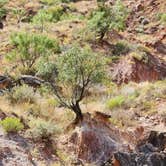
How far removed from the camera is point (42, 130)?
1392cm

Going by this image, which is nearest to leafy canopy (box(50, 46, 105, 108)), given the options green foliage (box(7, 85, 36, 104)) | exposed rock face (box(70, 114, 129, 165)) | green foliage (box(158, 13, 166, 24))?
exposed rock face (box(70, 114, 129, 165))

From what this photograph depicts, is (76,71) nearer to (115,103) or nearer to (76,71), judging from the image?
(76,71)

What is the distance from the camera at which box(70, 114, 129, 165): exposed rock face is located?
1395 centimetres

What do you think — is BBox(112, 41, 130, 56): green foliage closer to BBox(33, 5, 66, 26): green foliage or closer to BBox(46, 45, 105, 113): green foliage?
BBox(33, 5, 66, 26): green foliage

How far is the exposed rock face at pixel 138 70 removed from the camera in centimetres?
2453

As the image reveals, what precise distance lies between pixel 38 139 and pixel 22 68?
9352 millimetres

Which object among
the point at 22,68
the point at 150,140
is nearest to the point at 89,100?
the point at 150,140

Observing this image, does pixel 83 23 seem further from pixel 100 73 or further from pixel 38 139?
pixel 38 139

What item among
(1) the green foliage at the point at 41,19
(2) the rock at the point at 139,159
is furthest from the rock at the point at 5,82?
(1) the green foliage at the point at 41,19

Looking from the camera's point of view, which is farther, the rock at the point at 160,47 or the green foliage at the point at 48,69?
the rock at the point at 160,47

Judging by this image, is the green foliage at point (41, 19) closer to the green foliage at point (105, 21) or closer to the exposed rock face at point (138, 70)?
the green foliage at point (105, 21)

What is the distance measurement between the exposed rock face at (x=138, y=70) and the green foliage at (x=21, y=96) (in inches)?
312

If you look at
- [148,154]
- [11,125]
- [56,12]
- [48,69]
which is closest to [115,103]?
[48,69]

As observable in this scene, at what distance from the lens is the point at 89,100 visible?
1859cm
